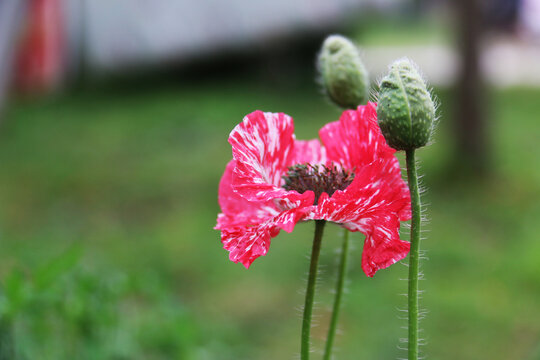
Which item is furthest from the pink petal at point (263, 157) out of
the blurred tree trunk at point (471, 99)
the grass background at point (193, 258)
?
the blurred tree trunk at point (471, 99)

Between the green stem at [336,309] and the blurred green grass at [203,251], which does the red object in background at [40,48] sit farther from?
the green stem at [336,309]

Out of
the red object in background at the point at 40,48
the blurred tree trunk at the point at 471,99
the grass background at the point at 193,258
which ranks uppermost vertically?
the red object in background at the point at 40,48

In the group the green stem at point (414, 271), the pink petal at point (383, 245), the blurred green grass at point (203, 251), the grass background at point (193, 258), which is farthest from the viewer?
the blurred green grass at point (203, 251)

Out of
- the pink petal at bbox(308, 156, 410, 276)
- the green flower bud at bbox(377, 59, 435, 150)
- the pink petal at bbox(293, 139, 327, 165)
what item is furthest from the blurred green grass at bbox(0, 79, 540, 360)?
the green flower bud at bbox(377, 59, 435, 150)

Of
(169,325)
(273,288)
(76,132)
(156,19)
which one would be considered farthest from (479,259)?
(156,19)

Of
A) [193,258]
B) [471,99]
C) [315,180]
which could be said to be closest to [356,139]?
[315,180]

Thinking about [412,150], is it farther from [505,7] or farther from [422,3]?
[422,3]
